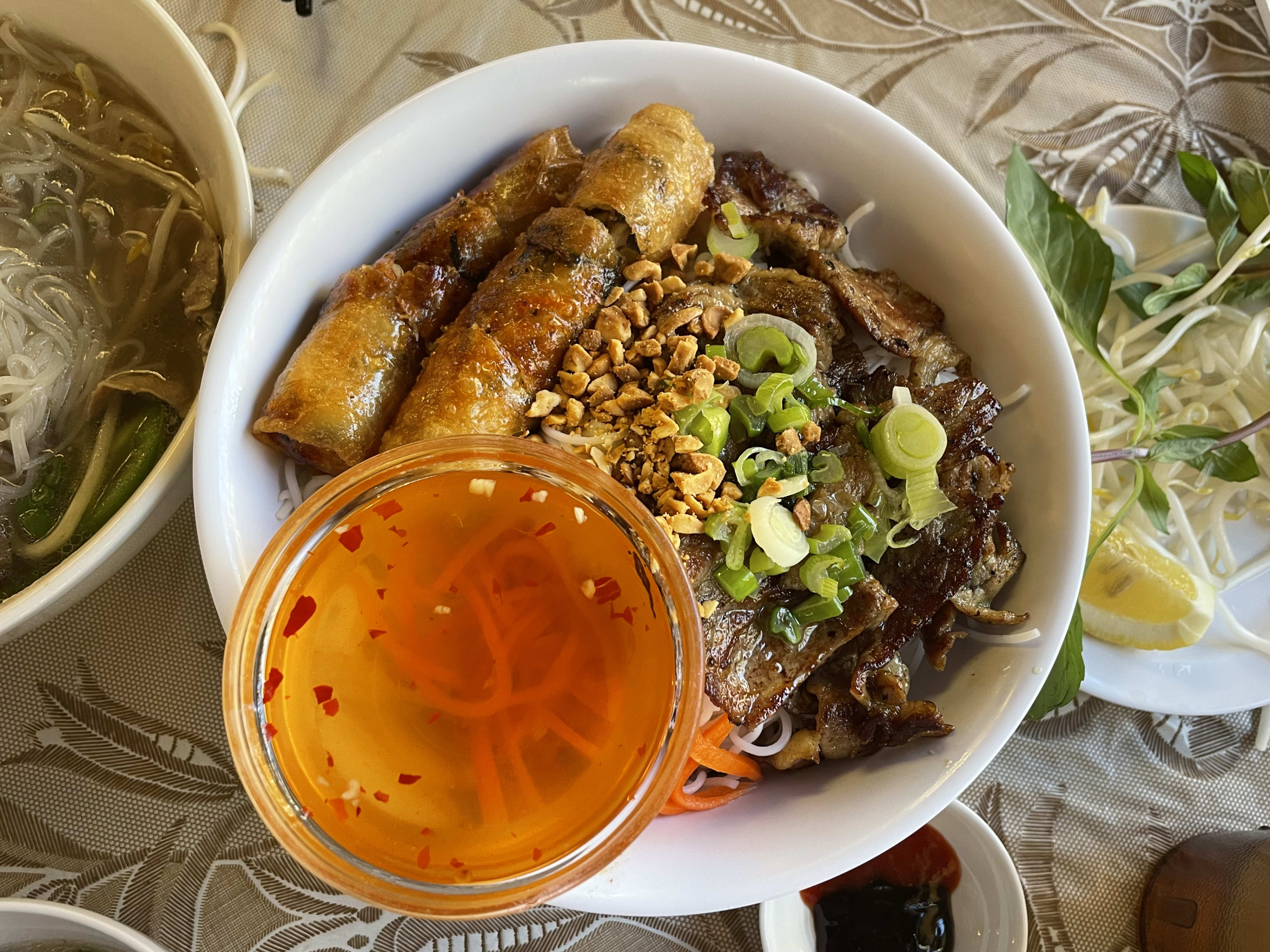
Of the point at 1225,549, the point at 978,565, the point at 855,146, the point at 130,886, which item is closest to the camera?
the point at 978,565

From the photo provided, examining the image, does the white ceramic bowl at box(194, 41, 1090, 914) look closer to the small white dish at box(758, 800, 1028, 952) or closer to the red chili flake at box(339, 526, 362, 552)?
the red chili flake at box(339, 526, 362, 552)

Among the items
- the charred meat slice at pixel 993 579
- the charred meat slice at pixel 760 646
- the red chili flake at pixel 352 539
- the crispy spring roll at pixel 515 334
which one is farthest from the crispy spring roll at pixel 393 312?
the charred meat slice at pixel 993 579

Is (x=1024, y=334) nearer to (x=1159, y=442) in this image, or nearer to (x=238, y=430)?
(x=1159, y=442)

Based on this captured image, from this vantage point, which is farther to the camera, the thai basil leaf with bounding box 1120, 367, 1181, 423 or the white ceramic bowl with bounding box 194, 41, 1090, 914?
the thai basil leaf with bounding box 1120, 367, 1181, 423

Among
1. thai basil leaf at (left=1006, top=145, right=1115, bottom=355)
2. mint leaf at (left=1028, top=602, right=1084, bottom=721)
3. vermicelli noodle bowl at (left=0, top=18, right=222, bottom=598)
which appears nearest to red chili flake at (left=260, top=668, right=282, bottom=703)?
vermicelli noodle bowl at (left=0, top=18, right=222, bottom=598)

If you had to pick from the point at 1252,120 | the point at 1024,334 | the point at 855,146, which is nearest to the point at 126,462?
the point at 855,146

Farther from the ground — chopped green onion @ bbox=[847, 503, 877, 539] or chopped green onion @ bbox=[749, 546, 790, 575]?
chopped green onion @ bbox=[847, 503, 877, 539]

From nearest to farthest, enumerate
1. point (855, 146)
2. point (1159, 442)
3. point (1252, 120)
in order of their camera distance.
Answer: point (855, 146)
point (1159, 442)
point (1252, 120)
